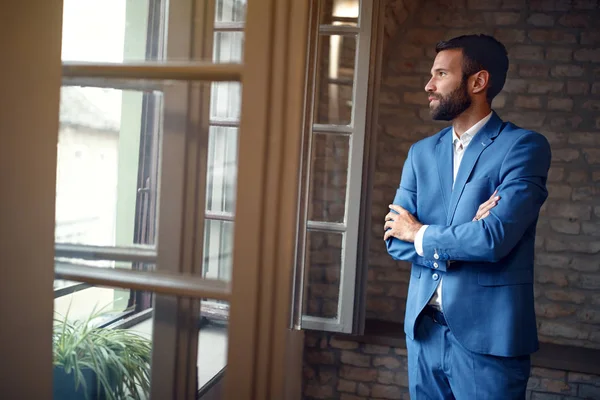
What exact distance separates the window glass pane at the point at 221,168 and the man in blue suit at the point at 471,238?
47.0 inches

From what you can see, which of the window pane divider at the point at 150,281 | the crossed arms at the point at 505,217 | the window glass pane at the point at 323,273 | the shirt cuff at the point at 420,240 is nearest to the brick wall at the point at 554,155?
the window glass pane at the point at 323,273

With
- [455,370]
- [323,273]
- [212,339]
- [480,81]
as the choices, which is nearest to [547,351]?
[323,273]

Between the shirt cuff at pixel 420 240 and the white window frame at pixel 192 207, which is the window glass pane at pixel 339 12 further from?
the white window frame at pixel 192 207

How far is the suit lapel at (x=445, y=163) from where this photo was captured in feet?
6.57

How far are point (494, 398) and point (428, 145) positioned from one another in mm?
949

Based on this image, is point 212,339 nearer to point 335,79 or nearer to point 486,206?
point 486,206

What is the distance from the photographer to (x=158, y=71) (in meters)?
0.77

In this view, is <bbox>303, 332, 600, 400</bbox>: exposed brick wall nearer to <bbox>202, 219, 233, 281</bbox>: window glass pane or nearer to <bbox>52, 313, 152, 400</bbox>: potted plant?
<bbox>52, 313, 152, 400</bbox>: potted plant

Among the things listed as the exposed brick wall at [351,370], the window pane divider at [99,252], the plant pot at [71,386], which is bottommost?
the exposed brick wall at [351,370]

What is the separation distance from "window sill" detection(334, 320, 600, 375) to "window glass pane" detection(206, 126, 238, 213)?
2423 millimetres

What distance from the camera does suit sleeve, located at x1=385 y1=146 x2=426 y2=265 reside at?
6.61 ft

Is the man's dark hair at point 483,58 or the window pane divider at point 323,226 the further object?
the window pane divider at point 323,226

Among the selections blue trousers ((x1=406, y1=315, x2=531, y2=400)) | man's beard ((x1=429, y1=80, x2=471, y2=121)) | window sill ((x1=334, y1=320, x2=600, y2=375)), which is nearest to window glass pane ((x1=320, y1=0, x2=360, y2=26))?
man's beard ((x1=429, y1=80, x2=471, y2=121))

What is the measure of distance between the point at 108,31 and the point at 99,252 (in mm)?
367
